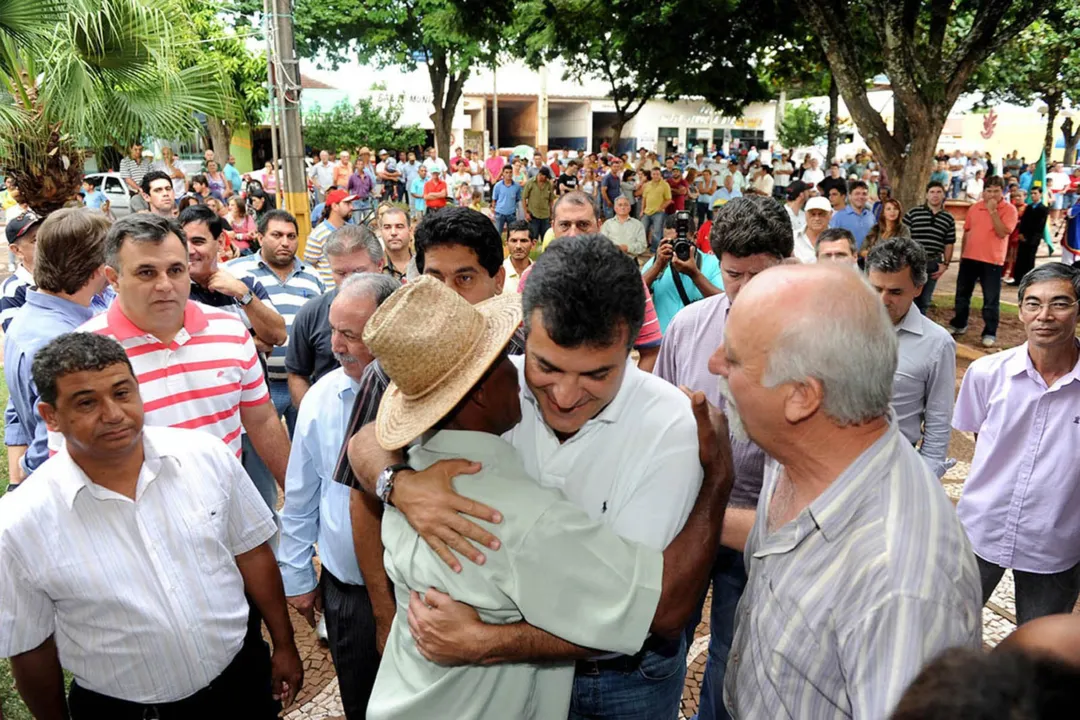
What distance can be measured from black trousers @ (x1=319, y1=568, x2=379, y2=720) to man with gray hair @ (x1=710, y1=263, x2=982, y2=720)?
144 centimetres

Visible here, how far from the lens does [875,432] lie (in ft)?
5.47

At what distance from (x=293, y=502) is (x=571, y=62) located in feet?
73.5

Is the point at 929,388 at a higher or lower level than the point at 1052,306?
lower

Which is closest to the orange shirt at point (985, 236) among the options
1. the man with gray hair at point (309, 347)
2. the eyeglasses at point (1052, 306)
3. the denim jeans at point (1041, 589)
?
the eyeglasses at point (1052, 306)

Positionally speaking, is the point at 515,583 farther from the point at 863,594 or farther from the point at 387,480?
the point at 863,594

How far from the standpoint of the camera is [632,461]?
71.2 inches

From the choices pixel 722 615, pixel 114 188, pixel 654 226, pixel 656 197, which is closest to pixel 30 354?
pixel 722 615

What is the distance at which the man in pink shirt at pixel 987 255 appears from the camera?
9555 millimetres

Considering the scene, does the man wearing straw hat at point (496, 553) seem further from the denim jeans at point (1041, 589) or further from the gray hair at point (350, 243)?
the gray hair at point (350, 243)

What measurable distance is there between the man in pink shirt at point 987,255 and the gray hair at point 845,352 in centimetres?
913

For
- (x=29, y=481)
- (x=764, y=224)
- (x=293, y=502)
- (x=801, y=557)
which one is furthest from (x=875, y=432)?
(x=29, y=481)

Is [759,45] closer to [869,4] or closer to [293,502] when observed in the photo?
[869,4]

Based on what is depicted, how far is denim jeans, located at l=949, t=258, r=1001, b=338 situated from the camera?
952cm

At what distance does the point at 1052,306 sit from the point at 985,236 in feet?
24.6
